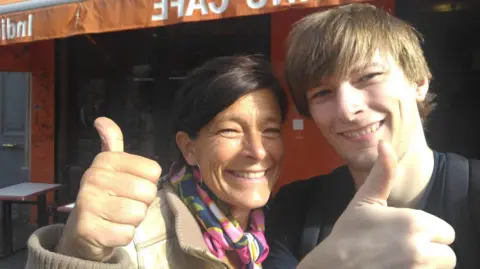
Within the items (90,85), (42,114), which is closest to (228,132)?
(90,85)

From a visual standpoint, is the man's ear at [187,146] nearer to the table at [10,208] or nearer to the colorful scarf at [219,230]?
the colorful scarf at [219,230]

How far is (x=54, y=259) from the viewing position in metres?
1.07

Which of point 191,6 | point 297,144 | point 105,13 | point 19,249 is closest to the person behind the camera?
point 191,6

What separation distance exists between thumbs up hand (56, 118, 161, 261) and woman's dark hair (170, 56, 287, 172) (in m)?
0.37

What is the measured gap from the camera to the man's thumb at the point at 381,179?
89 centimetres

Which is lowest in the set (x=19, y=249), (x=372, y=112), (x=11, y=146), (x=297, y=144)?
(x=19, y=249)

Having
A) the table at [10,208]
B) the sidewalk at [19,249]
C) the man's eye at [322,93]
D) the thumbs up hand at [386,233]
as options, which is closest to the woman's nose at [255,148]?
the man's eye at [322,93]

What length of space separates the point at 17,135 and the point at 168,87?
2501 mm

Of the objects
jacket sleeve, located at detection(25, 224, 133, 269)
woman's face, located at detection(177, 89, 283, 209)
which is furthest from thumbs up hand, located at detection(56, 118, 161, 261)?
woman's face, located at detection(177, 89, 283, 209)

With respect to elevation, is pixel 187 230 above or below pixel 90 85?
below

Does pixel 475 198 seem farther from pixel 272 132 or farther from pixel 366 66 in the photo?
pixel 272 132

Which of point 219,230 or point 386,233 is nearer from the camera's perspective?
point 386,233

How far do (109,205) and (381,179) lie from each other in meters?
0.65

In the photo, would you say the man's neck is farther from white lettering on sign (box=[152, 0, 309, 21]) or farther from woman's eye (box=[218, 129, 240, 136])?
white lettering on sign (box=[152, 0, 309, 21])
